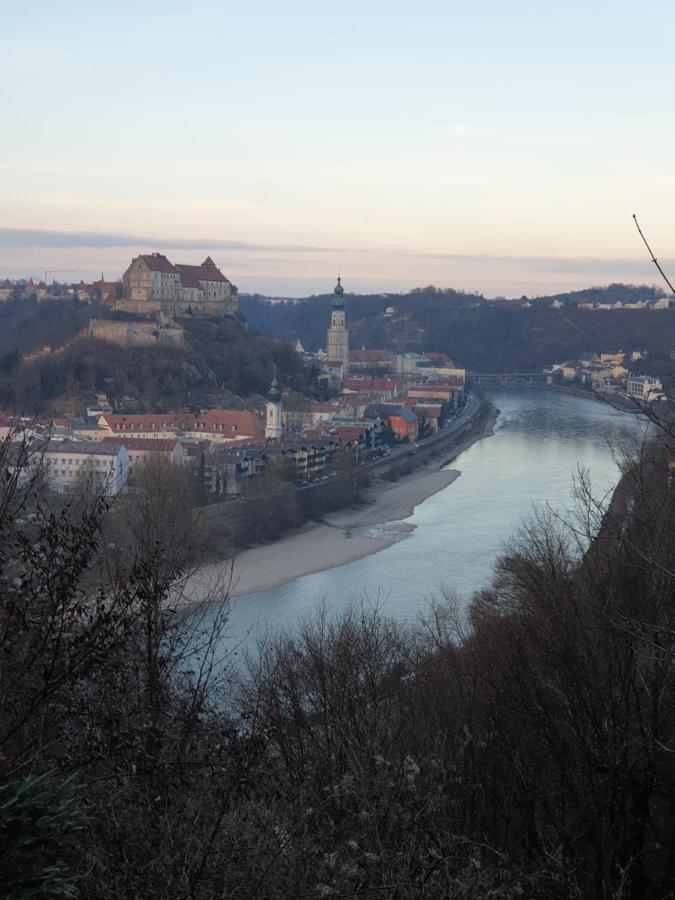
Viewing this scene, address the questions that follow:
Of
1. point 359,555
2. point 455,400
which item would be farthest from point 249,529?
point 455,400

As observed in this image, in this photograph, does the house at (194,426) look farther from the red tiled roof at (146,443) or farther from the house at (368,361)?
the house at (368,361)

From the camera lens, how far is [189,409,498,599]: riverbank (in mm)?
11219

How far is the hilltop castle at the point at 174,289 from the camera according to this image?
2944cm

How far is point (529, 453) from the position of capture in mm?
21406

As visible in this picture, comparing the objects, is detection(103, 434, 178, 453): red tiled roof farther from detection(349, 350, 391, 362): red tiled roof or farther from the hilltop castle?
detection(349, 350, 391, 362): red tiled roof

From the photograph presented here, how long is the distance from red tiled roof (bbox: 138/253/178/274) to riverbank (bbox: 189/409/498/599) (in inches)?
543

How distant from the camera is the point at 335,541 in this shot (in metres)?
13.5

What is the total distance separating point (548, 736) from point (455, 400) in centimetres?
2991

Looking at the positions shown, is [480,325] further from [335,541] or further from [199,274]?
[335,541]

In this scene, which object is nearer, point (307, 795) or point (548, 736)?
point (307, 795)

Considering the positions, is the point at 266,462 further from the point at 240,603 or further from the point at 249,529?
the point at 240,603

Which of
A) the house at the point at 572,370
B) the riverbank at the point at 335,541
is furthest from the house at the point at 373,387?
the riverbank at the point at 335,541

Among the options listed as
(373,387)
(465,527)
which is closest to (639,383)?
(373,387)

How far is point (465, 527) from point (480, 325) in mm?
44884
